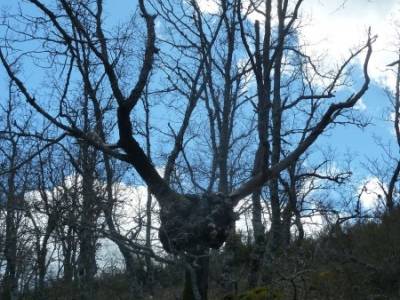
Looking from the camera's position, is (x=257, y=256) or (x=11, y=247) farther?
(x=11, y=247)

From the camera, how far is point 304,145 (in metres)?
8.58

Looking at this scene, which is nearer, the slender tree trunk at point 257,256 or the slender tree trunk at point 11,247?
the slender tree trunk at point 257,256

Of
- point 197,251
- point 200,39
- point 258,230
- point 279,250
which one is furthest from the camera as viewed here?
point 200,39

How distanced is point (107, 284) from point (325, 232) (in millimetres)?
5153

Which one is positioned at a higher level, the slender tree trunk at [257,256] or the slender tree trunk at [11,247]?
the slender tree trunk at [11,247]

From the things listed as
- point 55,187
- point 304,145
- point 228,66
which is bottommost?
point 304,145

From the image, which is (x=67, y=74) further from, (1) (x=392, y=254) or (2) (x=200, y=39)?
(1) (x=392, y=254)

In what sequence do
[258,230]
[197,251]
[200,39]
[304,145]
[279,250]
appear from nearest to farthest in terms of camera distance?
1. [197,251]
2. [304,145]
3. [279,250]
4. [258,230]
5. [200,39]

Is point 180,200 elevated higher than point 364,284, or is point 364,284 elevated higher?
point 180,200

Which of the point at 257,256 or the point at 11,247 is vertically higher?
the point at 11,247

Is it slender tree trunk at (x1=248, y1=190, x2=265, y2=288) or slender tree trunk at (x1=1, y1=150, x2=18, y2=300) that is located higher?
slender tree trunk at (x1=1, y1=150, x2=18, y2=300)

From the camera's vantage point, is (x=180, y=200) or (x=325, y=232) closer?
(x=180, y=200)

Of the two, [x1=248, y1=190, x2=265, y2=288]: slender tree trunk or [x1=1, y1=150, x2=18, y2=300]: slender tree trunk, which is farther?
[x1=1, y1=150, x2=18, y2=300]: slender tree trunk

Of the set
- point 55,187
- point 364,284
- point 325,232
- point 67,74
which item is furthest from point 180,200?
point 325,232
